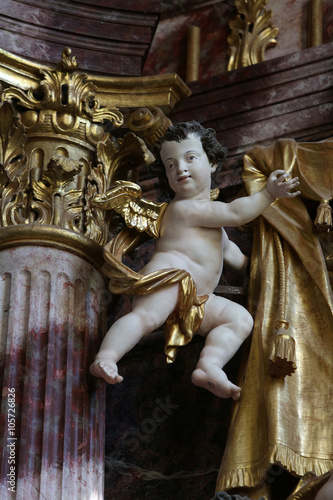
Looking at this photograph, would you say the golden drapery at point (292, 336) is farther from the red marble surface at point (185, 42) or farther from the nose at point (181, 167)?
the red marble surface at point (185, 42)

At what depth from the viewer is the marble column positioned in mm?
5609

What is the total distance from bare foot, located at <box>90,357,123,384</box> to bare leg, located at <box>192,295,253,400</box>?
329 millimetres

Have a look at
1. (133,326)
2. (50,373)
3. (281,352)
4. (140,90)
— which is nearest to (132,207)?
(133,326)

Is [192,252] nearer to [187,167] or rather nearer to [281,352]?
[187,167]

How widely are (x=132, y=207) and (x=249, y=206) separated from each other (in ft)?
1.82

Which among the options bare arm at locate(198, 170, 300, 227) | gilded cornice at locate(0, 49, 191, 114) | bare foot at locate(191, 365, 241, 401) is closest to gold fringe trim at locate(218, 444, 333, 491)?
bare foot at locate(191, 365, 241, 401)

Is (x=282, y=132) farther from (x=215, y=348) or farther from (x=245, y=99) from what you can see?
(x=215, y=348)

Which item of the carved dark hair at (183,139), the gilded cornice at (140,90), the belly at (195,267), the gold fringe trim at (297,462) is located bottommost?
the gold fringe trim at (297,462)

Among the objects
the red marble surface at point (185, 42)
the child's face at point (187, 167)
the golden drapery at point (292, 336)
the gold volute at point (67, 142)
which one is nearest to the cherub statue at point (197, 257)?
the child's face at point (187, 167)

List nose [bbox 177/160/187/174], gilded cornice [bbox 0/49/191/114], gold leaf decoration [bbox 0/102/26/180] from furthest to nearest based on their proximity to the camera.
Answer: gilded cornice [bbox 0/49/191/114] → gold leaf decoration [bbox 0/102/26/180] → nose [bbox 177/160/187/174]

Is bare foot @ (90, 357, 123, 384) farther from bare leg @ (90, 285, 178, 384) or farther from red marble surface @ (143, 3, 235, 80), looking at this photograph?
red marble surface @ (143, 3, 235, 80)

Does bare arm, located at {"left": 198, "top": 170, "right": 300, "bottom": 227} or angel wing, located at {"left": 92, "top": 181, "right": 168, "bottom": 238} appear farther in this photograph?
angel wing, located at {"left": 92, "top": 181, "right": 168, "bottom": 238}

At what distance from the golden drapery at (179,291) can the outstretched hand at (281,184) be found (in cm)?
53

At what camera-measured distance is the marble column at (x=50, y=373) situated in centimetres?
561
